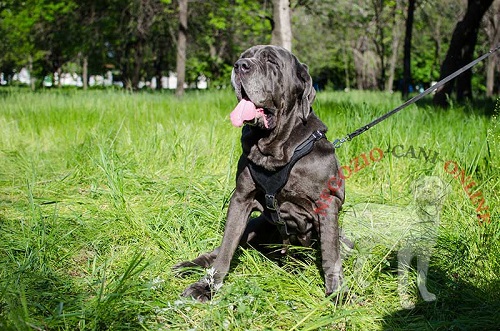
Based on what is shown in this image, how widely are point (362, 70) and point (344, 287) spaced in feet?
107

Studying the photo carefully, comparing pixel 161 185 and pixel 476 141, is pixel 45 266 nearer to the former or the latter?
pixel 161 185

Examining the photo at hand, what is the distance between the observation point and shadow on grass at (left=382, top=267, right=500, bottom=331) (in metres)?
2.39

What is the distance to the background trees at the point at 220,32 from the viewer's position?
15.8 m

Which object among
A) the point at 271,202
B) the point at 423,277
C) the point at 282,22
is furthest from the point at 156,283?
the point at 282,22

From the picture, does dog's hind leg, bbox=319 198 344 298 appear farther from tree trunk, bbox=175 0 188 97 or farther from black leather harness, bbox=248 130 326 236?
tree trunk, bbox=175 0 188 97

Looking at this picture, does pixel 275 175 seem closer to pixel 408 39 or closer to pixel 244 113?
pixel 244 113

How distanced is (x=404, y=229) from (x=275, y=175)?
1.15 m

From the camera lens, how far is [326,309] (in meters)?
2.52

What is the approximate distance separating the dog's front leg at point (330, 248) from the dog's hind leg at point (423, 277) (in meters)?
0.46

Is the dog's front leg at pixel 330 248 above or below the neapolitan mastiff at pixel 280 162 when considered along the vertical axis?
below

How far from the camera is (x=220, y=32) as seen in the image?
2748 cm

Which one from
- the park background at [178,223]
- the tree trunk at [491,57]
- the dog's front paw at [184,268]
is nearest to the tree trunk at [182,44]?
the park background at [178,223]

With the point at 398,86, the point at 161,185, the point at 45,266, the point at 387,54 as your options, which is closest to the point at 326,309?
the point at 45,266

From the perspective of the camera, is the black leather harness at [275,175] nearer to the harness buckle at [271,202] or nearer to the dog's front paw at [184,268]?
the harness buckle at [271,202]
